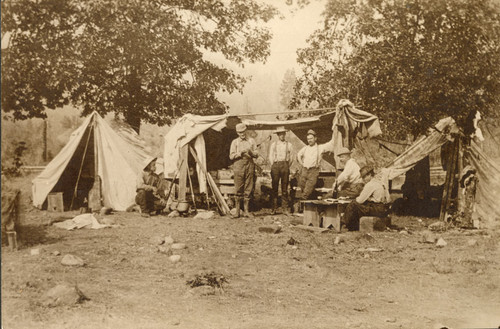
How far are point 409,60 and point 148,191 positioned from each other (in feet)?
15.6

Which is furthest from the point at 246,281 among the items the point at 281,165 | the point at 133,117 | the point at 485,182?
the point at 485,182

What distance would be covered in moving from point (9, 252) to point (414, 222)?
20.3ft

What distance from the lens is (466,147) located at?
7.83 meters

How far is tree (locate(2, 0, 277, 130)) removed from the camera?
4.55 meters

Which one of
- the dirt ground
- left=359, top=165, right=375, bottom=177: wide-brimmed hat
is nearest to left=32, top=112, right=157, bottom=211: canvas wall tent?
the dirt ground

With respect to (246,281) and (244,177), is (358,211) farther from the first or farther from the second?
(246,281)

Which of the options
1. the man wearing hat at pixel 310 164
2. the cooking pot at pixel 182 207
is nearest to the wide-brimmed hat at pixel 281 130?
the man wearing hat at pixel 310 164

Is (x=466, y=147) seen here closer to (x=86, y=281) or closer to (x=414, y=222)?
(x=414, y=222)

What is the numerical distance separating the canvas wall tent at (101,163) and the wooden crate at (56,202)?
0.17 m

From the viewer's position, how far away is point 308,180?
28.0 feet

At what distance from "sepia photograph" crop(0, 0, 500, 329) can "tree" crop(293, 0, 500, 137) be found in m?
0.03

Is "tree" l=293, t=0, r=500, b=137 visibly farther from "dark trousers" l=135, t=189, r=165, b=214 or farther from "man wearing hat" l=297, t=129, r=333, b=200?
"dark trousers" l=135, t=189, r=165, b=214

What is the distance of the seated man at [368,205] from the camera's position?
6.90 meters

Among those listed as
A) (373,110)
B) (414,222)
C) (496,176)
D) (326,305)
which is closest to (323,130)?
(373,110)
